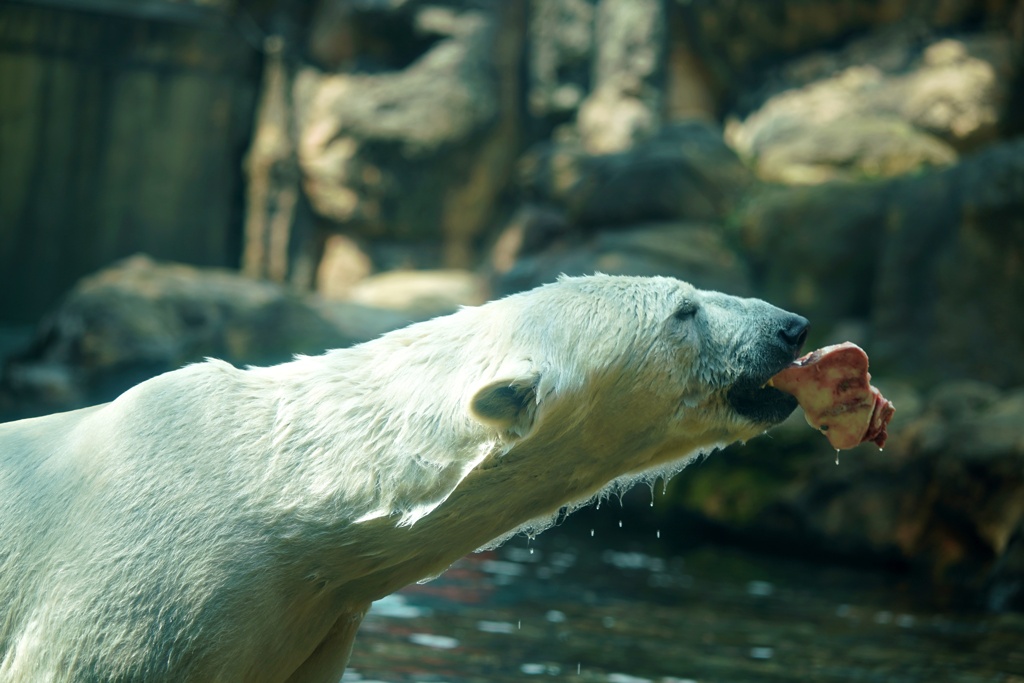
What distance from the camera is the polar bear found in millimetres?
2357

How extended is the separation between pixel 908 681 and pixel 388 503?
2.50 metres

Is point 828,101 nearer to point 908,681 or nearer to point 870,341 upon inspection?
point 870,341

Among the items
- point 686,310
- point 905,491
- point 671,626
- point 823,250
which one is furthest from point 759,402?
point 823,250

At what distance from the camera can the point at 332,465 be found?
8.28ft

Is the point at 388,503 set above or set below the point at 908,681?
above

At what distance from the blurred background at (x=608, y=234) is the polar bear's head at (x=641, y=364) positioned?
1.21 m

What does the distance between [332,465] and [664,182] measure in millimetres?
7733

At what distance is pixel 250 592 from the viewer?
7.82 ft

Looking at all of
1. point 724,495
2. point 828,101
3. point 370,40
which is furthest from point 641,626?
point 370,40

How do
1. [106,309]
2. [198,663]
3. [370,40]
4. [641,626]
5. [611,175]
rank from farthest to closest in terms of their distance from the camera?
[370,40] < [611,175] < [106,309] < [641,626] < [198,663]

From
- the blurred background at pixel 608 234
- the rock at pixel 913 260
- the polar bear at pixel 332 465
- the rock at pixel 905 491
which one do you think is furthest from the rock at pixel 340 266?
the polar bear at pixel 332 465

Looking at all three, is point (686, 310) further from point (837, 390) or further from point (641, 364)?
point (837, 390)

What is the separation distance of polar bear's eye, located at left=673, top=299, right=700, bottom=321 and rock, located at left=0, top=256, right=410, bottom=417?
6.25 metres

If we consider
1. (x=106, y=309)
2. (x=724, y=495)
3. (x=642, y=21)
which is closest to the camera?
(x=724, y=495)
